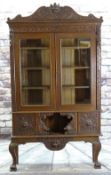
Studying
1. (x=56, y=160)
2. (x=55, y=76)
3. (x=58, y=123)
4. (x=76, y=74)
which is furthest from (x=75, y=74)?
(x=56, y=160)

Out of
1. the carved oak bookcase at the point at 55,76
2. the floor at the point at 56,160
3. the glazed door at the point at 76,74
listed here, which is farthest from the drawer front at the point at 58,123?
the floor at the point at 56,160

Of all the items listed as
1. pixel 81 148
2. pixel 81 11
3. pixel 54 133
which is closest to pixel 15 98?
pixel 54 133

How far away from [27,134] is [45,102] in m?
0.39

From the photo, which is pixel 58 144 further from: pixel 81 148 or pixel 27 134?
pixel 81 148

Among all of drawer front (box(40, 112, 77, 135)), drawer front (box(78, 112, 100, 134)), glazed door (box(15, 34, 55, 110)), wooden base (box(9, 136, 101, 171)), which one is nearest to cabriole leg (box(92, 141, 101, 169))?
wooden base (box(9, 136, 101, 171))

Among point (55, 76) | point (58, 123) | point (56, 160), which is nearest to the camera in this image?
point (55, 76)

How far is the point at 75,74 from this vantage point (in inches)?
131

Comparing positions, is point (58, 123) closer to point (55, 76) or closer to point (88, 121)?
point (88, 121)

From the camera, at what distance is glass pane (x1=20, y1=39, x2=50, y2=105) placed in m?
3.31

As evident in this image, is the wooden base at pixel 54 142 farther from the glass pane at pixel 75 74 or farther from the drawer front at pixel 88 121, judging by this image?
the glass pane at pixel 75 74

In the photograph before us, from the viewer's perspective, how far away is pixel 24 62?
131 inches

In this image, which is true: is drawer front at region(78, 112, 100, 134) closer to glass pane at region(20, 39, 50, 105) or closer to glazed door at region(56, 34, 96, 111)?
glazed door at region(56, 34, 96, 111)

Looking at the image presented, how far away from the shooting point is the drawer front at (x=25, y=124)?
333 centimetres

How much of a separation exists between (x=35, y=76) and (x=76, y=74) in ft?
1.40
